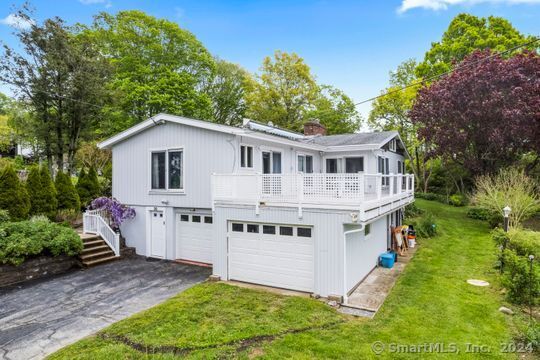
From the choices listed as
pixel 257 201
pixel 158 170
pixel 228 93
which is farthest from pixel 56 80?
pixel 228 93

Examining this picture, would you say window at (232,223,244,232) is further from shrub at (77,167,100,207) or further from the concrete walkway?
shrub at (77,167,100,207)

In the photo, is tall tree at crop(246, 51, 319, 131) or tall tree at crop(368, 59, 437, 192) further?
tall tree at crop(246, 51, 319, 131)

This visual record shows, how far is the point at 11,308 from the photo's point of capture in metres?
7.91

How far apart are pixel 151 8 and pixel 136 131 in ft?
56.9

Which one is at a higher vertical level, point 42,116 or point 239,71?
point 239,71

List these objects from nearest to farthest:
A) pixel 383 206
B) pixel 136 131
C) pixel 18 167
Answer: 1. pixel 383 206
2. pixel 136 131
3. pixel 18 167

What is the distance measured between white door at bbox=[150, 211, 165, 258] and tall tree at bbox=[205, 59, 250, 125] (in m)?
23.6

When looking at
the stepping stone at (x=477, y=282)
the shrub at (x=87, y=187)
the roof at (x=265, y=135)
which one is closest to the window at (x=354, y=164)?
the roof at (x=265, y=135)

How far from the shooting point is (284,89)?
32938mm

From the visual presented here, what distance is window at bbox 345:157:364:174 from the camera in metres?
16.5

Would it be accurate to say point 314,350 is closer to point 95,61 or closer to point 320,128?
point 320,128

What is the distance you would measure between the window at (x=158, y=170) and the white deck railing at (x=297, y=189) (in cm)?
406

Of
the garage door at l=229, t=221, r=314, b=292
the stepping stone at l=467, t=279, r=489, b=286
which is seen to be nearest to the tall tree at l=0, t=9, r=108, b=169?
the garage door at l=229, t=221, r=314, b=292

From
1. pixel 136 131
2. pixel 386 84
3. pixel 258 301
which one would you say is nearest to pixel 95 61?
pixel 136 131
